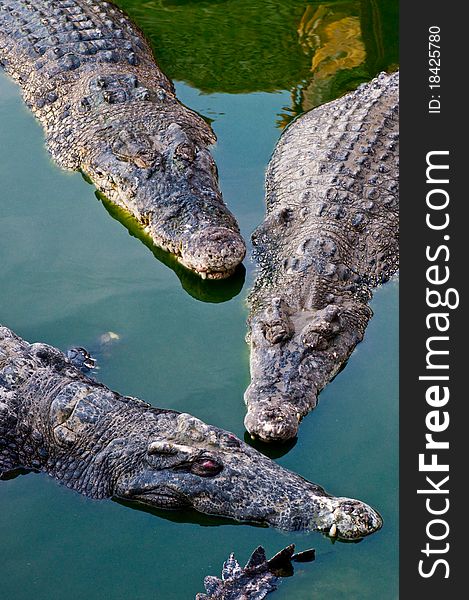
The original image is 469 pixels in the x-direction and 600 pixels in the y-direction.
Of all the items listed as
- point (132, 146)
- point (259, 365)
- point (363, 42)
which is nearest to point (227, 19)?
point (363, 42)

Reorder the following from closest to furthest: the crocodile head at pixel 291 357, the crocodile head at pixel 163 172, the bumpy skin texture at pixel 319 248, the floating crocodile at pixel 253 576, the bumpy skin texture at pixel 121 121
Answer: the floating crocodile at pixel 253 576
the crocodile head at pixel 291 357
the bumpy skin texture at pixel 319 248
the crocodile head at pixel 163 172
the bumpy skin texture at pixel 121 121

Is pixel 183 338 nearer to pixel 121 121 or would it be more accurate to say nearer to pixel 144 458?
pixel 144 458

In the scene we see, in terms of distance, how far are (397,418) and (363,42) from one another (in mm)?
5962

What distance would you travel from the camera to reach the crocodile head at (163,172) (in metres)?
7.75

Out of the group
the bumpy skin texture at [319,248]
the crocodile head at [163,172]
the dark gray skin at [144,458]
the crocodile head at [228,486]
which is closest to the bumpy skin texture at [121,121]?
the crocodile head at [163,172]

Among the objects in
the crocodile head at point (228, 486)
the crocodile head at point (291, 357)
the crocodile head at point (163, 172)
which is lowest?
the crocodile head at point (228, 486)

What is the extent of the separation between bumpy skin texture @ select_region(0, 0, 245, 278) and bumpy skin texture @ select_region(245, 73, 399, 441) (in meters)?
0.47

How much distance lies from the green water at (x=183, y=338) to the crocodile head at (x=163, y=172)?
20 centimetres

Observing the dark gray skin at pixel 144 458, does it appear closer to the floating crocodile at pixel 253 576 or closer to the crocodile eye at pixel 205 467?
the crocodile eye at pixel 205 467

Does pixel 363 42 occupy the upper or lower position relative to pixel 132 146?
upper

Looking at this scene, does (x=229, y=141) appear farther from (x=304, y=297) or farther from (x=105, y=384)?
(x=105, y=384)

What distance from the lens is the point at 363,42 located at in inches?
440

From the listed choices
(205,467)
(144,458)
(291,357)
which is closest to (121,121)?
(291,357)

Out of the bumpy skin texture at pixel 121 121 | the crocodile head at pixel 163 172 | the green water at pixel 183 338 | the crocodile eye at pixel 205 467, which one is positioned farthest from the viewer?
the bumpy skin texture at pixel 121 121
